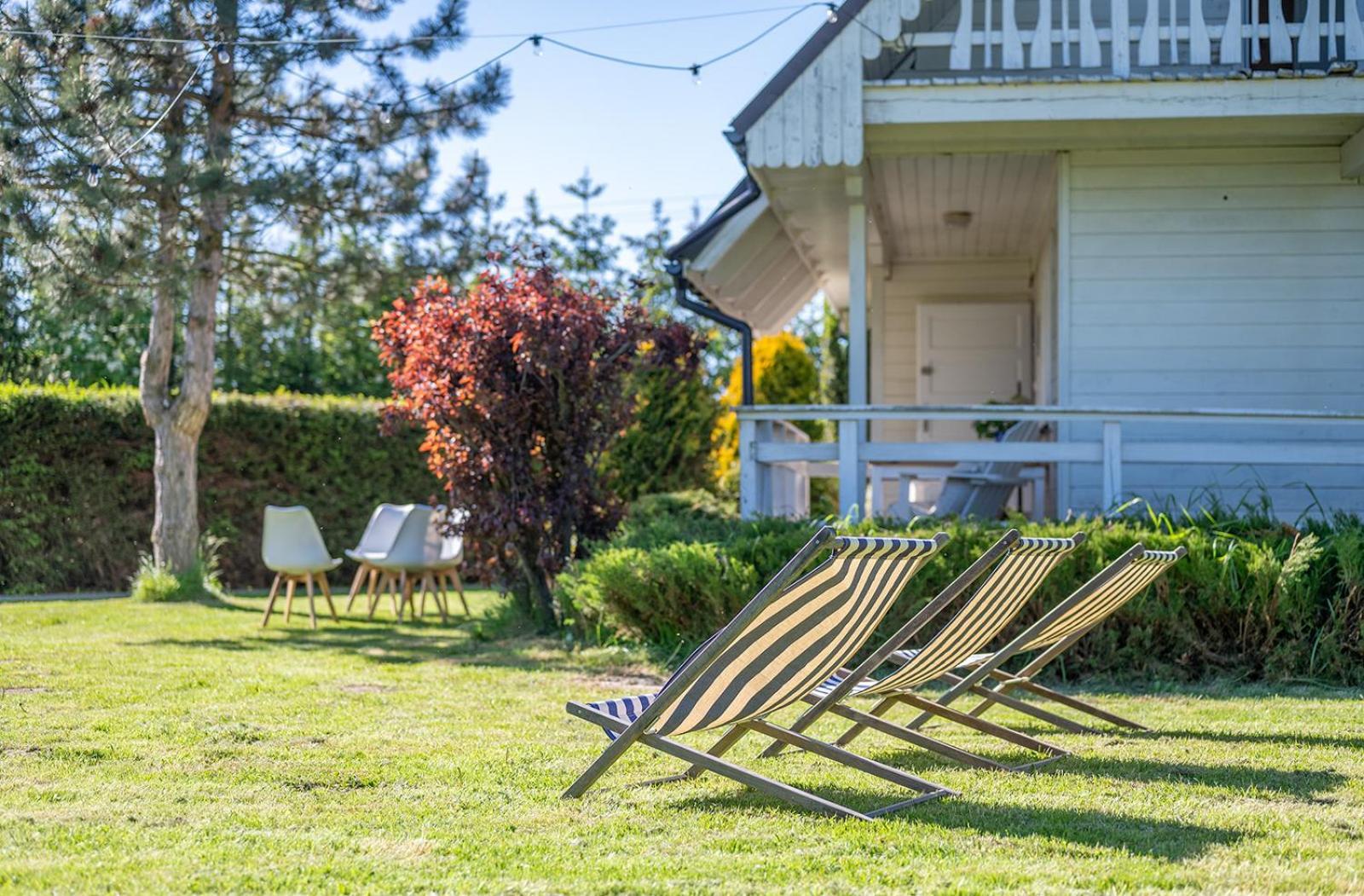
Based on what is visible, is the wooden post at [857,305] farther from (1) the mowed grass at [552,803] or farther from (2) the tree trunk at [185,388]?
(2) the tree trunk at [185,388]

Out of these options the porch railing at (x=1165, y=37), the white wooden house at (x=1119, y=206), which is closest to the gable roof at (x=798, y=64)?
the white wooden house at (x=1119, y=206)

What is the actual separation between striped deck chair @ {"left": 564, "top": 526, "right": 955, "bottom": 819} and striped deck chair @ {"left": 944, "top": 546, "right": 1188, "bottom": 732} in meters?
1.29

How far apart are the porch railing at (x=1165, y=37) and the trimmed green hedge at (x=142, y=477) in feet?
30.8

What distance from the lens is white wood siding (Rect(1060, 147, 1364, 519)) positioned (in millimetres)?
10742

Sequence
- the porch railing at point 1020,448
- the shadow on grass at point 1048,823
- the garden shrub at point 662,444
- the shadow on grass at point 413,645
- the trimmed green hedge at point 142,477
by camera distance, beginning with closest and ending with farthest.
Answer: the shadow on grass at point 1048,823, the shadow on grass at point 413,645, the porch railing at point 1020,448, the garden shrub at point 662,444, the trimmed green hedge at point 142,477

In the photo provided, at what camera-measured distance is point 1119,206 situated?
1092 cm

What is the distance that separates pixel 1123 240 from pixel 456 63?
7166mm

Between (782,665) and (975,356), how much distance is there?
430 inches

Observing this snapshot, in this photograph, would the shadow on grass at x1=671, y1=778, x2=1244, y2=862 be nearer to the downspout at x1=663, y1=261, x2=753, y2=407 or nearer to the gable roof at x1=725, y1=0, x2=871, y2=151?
the gable roof at x1=725, y1=0, x2=871, y2=151

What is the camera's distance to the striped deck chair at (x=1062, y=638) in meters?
5.66

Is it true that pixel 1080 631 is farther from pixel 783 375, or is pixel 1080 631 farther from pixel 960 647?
pixel 783 375

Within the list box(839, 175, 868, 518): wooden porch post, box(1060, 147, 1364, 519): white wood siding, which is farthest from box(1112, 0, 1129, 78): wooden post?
box(839, 175, 868, 518): wooden porch post

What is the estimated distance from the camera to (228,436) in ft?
53.6

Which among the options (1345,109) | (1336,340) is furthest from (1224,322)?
(1345,109)
